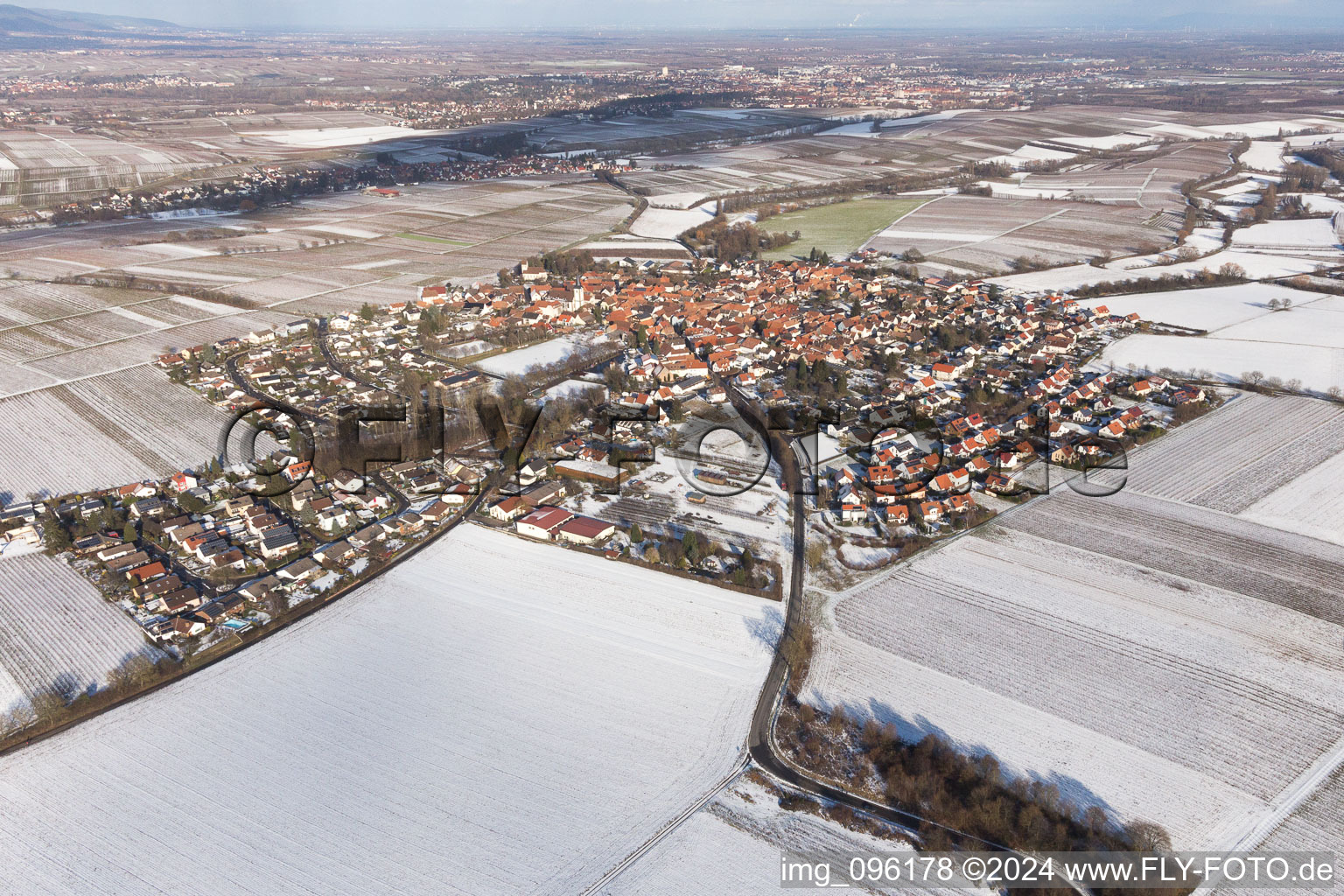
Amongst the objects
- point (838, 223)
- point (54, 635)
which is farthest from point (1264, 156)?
point (54, 635)

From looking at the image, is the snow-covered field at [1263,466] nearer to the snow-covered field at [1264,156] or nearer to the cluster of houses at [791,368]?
the cluster of houses at [791,368]

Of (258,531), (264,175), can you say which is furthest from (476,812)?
(264,175)

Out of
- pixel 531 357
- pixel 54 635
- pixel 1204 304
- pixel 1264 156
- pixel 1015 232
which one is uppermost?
pixel 1264 156

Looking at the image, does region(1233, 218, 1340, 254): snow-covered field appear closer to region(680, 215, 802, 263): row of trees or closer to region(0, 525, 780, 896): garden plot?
region(680, 215, 802, 263): row of trees

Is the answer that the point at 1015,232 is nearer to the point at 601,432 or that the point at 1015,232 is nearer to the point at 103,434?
the point at 601,432

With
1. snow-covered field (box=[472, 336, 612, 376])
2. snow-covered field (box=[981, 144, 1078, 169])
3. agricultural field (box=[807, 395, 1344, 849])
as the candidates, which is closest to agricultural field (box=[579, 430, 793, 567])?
agricultural field (box=[807, 395, 1344, 849])
